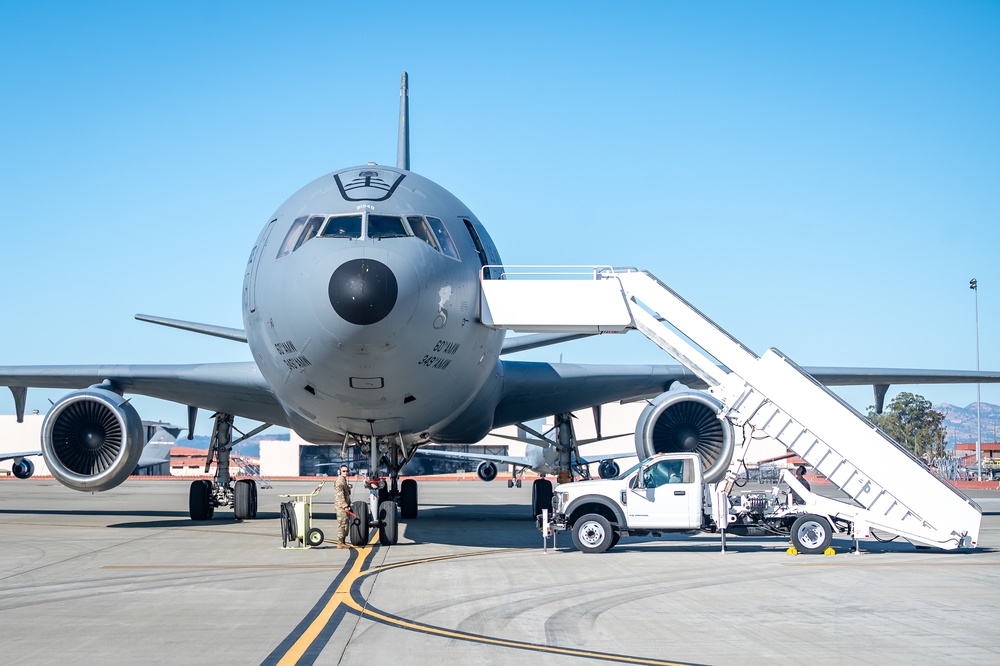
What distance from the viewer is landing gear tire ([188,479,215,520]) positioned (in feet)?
70.4

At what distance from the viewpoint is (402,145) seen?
2167 cm

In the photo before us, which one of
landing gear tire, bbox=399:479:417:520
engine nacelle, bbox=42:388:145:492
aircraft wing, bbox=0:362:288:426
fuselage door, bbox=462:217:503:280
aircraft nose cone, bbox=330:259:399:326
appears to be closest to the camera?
aircraft nose cone, bbox=330:259:399:326

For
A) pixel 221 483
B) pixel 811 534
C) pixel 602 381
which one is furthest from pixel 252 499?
pixel 811 534

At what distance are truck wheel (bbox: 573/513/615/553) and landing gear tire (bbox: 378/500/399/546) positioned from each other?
276cm

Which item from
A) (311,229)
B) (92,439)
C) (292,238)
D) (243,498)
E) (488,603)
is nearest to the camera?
(488,603)

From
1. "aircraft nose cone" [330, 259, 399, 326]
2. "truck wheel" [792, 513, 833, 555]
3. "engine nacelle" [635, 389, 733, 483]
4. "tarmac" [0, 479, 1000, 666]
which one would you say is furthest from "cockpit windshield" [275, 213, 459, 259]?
"truck wheel" [792, 513, 833, 555]

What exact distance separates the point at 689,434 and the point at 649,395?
3581 mm

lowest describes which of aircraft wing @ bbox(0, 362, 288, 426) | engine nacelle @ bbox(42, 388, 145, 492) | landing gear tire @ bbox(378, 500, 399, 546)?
landing gear tire @ bbox(378, 500, 399, 546)

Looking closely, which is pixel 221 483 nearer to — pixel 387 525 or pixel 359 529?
pixel 359 529

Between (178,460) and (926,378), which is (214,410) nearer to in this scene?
(926,378)

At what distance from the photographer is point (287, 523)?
15344mm

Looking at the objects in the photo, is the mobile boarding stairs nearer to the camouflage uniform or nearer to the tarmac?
the tarmac

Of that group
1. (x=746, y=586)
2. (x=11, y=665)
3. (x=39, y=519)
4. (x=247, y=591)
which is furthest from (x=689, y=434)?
Answer: (x=39, y=519)

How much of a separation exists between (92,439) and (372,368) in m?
8.88
